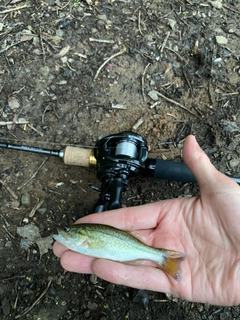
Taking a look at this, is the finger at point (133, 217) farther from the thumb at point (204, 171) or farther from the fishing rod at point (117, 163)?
the thumb at point (204, 171)

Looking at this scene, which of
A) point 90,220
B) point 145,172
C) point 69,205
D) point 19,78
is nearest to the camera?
point 90,220

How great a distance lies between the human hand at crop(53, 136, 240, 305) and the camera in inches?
106

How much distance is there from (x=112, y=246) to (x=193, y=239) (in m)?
0.65

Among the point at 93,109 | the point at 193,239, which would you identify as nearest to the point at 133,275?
the point at 193,239

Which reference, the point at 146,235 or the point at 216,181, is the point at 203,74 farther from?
the point at 146,235

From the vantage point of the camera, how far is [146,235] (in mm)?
2990

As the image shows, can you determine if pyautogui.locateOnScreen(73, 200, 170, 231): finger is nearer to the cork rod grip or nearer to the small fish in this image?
the small fish

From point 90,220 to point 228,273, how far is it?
1073 mm

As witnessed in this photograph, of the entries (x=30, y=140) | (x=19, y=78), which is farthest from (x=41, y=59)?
(x=30, y=140)

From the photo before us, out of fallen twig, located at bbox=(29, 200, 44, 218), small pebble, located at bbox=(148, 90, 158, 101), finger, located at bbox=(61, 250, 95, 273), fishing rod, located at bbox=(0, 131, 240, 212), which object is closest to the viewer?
finger, located at bbox=(61, 250, 95, 273)

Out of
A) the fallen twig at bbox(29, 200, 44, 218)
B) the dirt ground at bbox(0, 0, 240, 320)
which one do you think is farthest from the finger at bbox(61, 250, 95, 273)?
the fallen twig at bbox(29, 200, 44, 218)

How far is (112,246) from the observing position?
268 centimetres

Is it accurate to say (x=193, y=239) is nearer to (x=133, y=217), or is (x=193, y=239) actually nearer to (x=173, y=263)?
(x=173, y=263)

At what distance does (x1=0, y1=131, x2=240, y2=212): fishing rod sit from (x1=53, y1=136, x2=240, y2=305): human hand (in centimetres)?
21
